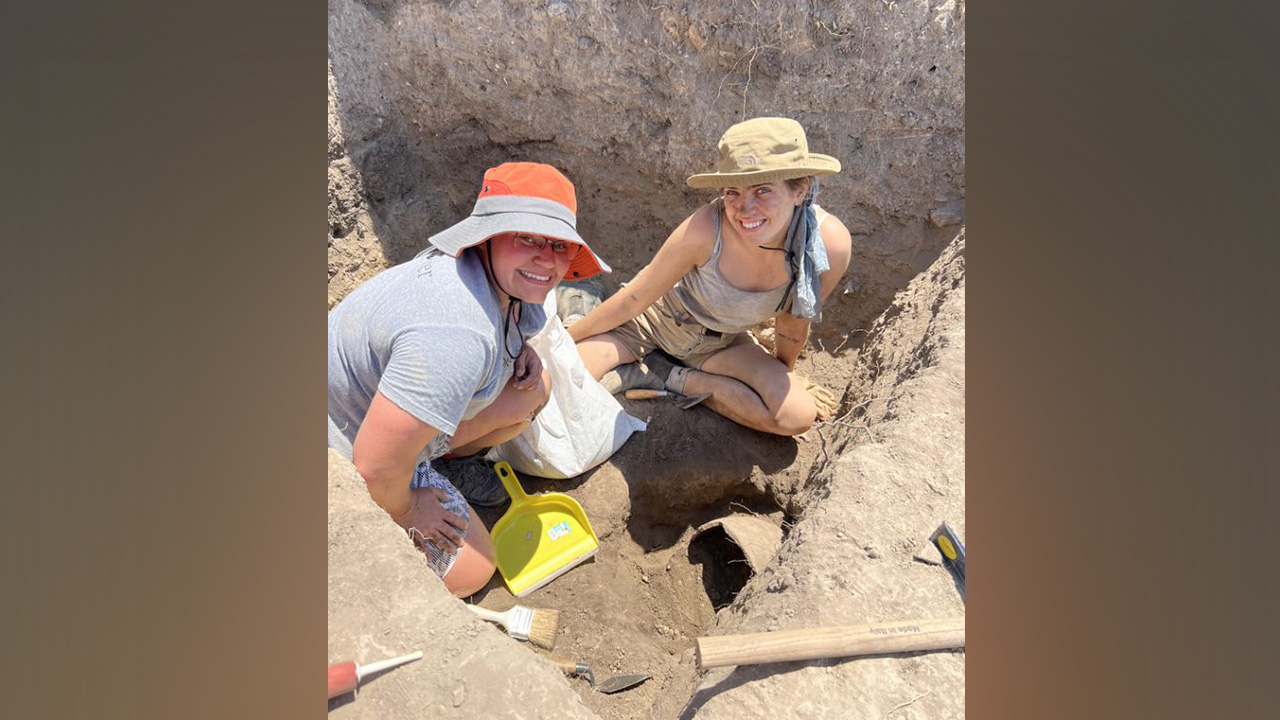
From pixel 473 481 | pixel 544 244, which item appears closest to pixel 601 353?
pixel 473 481

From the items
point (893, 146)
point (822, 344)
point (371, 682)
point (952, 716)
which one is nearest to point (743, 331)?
point (822, 344)

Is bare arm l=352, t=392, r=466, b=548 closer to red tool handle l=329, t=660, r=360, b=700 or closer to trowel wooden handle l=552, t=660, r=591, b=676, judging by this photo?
red tool handle l=329, t=660, r=360, b=700

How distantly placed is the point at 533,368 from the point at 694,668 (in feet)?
3.84

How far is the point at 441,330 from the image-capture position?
7.52 ft

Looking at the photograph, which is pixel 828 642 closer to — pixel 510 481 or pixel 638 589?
pixel 638 589

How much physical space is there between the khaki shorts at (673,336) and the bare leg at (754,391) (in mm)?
60

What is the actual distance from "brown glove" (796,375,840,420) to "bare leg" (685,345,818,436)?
7 centimetres

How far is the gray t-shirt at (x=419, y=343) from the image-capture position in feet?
7.42

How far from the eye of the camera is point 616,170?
4.90 metres

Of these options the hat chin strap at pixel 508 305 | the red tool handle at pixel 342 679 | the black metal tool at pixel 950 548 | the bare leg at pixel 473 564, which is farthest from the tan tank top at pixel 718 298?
the red tool handle at pixel 342 679

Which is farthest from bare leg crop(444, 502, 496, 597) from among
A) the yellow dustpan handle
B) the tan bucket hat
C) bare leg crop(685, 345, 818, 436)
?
the tan bucket hat

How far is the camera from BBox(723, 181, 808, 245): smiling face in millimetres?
3242

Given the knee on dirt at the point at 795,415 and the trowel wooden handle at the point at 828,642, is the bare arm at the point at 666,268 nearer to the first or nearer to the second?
the knee on dirt at the point at 795,415

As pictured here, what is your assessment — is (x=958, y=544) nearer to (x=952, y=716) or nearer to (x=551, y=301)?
(x=952, y=716)
